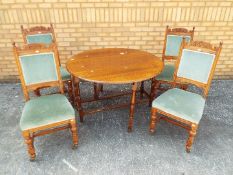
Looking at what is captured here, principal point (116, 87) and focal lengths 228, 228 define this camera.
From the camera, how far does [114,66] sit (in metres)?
2.70

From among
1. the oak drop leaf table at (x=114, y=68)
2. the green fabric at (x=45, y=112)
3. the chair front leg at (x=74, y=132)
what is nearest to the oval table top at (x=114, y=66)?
the oak drop leaf table at (x=114, y=68)

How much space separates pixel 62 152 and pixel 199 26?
283 cm

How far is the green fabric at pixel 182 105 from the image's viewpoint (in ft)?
7.89

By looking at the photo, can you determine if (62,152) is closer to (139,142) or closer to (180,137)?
(139,142)

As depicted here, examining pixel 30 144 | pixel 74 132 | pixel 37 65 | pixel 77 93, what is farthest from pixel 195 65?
pixel 30 144

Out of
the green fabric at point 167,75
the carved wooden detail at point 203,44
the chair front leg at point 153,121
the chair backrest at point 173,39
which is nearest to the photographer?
the carved wooden detail at point 203,44

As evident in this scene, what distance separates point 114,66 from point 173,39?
1076mm

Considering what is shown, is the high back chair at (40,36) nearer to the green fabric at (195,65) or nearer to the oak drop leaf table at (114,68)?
the oak drop leaf table at (114,68)

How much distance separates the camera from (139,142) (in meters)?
2.69

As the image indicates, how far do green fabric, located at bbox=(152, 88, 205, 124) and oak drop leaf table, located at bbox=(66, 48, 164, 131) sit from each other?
299mm

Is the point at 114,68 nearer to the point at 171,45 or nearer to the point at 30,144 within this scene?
the point at 171,45

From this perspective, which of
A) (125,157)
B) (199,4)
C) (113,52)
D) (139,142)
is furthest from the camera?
(199,4)

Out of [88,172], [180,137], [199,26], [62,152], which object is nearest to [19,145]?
[62,152]

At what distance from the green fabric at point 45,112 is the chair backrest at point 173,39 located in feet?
5.45
